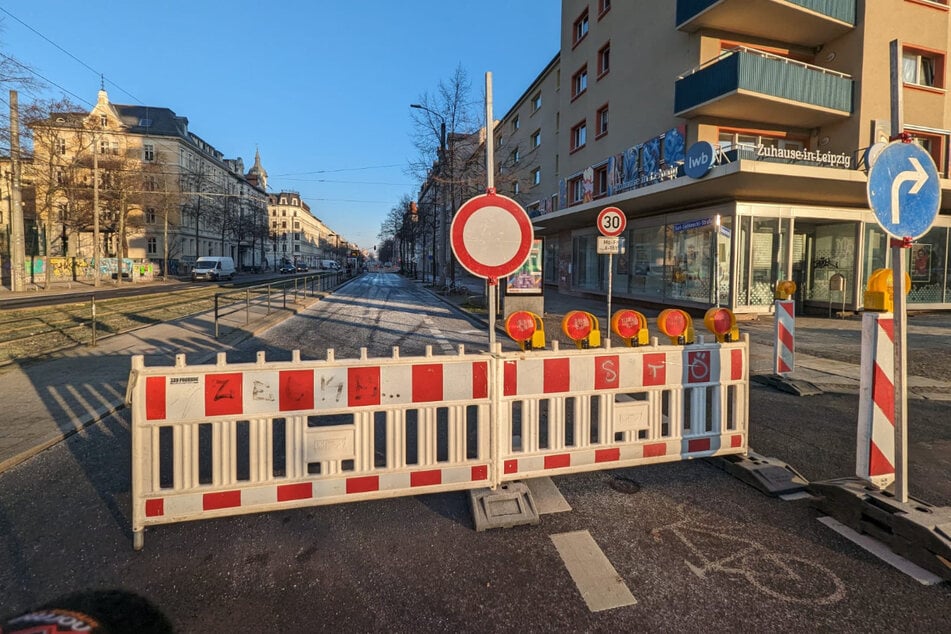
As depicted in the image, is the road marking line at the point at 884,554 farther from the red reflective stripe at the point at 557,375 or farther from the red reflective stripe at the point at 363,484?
the red reflective stripe at the point at 363,484

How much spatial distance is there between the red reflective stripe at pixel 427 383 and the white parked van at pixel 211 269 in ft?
144

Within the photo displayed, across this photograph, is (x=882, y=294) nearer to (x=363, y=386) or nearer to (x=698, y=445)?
(x=698, y=445)

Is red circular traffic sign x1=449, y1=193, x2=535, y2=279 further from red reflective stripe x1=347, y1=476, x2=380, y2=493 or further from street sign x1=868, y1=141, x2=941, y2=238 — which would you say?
street sign x1=868, y1=141, x2=941, y2=238

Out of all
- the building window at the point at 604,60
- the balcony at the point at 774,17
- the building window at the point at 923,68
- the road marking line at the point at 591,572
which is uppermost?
the building window at the point at 604,60

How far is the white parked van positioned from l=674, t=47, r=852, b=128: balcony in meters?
39.5

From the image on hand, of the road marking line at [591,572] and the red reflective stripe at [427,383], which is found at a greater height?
the red reflective stripe at [427,383]

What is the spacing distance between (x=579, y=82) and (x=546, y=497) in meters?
26.7

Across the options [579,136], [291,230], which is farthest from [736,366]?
[291,230]

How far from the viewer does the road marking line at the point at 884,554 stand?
246cm

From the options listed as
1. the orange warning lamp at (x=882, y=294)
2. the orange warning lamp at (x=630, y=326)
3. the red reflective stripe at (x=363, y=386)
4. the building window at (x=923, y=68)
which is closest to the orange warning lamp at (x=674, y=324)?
the orange warning lamp at (x=630, y=326)

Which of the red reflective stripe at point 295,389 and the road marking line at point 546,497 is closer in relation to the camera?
the red reflective stripe at point 295,389

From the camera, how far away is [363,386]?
305 cm

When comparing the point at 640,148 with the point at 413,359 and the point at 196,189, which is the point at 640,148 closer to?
the point at 413,359

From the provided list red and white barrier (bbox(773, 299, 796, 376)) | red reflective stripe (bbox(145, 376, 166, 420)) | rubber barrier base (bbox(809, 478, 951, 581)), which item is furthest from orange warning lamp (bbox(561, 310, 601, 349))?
red and white barrier (bbox(773, 299, 796, 376))
